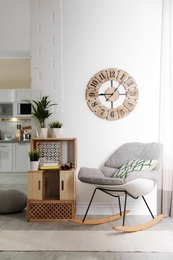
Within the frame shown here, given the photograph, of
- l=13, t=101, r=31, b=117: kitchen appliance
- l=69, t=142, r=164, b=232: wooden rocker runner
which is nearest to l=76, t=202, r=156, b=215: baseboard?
l=69, t=142, r=164, b=232: wooden rocker runner

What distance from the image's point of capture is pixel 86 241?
3.45 m

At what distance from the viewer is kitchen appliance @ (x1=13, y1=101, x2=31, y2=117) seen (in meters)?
8.58

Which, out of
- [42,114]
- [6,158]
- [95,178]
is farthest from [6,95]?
[95,178]

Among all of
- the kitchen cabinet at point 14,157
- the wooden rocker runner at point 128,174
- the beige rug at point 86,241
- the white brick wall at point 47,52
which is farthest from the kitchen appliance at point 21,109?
the beige rug at point 86,241

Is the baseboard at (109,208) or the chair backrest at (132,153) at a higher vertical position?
the chair backrest at (132,153)

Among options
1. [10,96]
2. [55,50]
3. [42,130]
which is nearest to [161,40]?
[55,50]

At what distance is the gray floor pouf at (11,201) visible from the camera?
459cm

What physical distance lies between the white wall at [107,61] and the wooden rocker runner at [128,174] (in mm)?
186

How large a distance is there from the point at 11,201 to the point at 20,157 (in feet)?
11.8

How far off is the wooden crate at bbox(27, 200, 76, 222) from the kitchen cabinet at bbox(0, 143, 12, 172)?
157 inches

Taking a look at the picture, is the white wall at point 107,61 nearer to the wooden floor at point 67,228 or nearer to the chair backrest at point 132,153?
the chair backrest at point 132,153

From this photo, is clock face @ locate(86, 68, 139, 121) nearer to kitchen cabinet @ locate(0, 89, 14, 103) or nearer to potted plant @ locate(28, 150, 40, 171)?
potted plant @ locate(28, 150, 40, 171)

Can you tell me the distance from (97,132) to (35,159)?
2.64 ft

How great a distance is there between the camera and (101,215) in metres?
4.59
